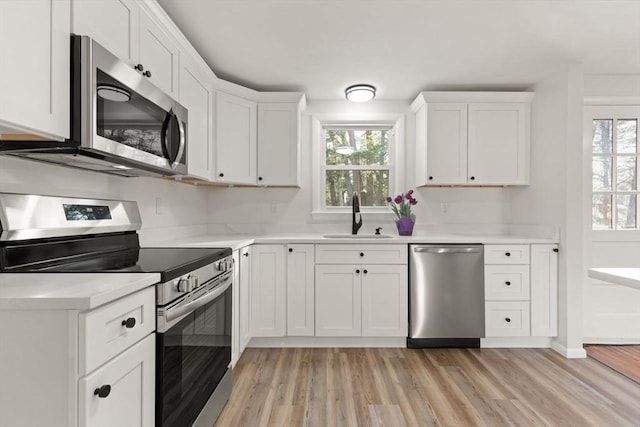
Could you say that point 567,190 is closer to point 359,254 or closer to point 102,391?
point 359,254

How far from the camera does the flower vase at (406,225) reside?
11.0 feet

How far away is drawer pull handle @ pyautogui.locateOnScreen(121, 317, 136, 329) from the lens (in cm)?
109

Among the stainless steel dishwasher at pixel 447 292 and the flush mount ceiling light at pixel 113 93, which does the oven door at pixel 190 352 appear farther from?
the stainless steel dishwasher at pixel 447 292

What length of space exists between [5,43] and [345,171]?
2.98m

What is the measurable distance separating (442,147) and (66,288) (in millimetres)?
3072

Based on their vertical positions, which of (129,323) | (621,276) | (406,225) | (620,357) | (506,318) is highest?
(406,225)

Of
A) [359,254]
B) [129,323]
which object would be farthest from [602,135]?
[129,323]

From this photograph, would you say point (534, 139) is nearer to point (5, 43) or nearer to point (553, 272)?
point (553, 272)

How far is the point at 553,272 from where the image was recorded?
2.95 meters

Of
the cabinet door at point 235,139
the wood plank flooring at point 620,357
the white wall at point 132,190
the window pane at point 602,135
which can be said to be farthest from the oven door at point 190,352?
the window pane at point 602,135

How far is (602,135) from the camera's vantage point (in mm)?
3174

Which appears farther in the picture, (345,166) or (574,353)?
(345,166)

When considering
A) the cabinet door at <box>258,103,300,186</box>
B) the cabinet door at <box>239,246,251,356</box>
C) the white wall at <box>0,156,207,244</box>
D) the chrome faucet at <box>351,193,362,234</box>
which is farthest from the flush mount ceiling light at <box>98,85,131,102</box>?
the chrome faucet at <box>351,193,362,234</box>

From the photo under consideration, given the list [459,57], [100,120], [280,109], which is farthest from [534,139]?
[100,120]
